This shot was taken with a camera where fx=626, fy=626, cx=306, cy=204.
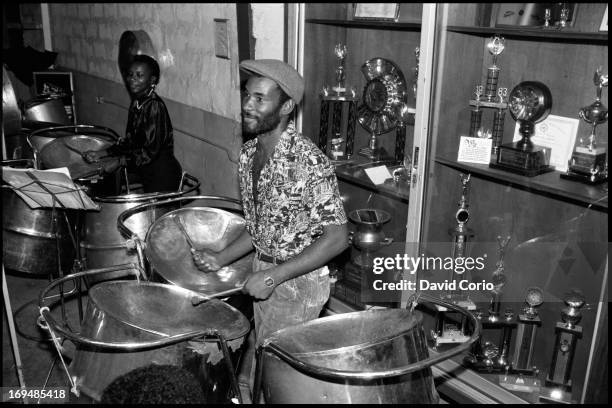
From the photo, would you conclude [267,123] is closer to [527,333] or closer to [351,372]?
[351,372]

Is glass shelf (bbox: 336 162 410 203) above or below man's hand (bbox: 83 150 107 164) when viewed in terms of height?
above

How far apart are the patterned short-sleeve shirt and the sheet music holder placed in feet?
3.88

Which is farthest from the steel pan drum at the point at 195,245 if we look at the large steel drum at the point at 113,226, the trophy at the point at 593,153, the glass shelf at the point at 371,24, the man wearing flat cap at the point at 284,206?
the trophy at the point at 593,153

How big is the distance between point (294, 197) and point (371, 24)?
130 cm

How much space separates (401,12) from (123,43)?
267cm

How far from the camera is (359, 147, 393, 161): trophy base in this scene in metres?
3.18

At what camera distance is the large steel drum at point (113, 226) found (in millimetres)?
3117

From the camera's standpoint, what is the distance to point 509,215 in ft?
8.77

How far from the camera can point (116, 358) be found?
165 cm

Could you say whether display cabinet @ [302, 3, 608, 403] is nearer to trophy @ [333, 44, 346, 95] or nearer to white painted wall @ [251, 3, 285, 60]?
trophy @ [333, 44, 346, 95]

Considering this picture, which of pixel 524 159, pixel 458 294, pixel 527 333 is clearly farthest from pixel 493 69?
pixel 527 333

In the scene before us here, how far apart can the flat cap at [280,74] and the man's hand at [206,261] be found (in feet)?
2.23

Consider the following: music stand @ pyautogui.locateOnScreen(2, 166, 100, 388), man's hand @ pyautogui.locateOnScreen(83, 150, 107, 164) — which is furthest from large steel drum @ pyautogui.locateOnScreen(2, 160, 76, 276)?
man's hand @ pyautogui.locateOnScreen(83, 150, 107, 164)

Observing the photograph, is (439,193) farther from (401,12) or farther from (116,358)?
(116,358)
